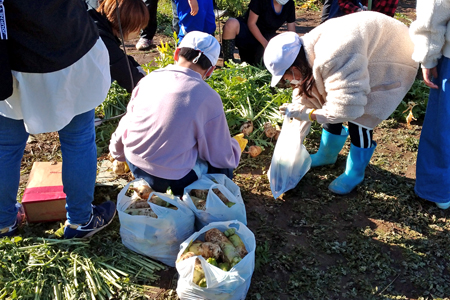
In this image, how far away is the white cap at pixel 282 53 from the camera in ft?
7.48

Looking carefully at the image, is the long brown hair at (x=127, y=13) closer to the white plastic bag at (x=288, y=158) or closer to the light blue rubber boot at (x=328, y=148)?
the white plastic bag at (x=288, y=158)

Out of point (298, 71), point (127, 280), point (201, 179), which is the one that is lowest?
point (127, 280)

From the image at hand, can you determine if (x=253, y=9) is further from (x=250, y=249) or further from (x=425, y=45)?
(x=250, y=249)

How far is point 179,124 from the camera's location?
2.10m

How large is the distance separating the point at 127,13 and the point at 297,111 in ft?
4.94

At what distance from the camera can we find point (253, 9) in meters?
4.56

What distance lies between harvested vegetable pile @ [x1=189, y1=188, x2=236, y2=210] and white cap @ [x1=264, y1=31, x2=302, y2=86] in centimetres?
79

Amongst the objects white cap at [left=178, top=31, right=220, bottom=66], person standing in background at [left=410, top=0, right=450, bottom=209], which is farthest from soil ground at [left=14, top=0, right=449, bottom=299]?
white cap at [left=178, top=31, right=220, bottom=66]

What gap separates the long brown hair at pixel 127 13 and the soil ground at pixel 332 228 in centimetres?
118

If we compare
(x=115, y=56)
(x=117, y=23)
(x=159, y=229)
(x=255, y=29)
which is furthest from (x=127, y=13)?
(x=255, y=29)

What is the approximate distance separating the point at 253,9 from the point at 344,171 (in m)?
2.38

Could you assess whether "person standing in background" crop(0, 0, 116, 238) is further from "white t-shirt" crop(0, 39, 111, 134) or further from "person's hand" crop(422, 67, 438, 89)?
"person's hand" crop(422, 67, 438, 89)

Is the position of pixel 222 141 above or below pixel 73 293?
above

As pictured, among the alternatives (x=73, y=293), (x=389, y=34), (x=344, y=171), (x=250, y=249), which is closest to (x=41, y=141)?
(x=73, y=293)
